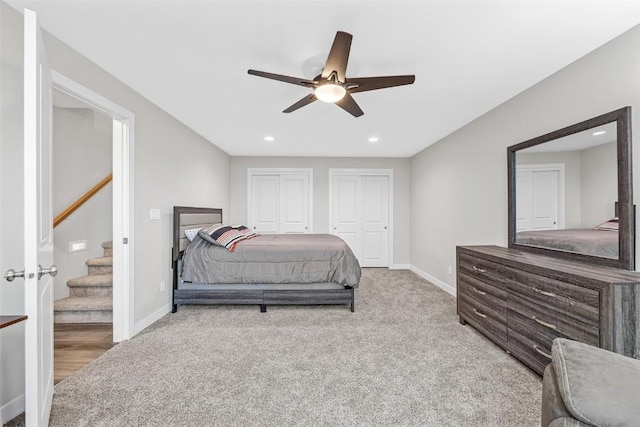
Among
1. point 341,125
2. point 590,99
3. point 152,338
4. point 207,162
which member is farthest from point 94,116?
point 590,99

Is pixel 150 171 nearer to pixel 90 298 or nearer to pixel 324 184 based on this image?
pixel 90 298

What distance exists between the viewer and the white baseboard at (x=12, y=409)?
1543mm

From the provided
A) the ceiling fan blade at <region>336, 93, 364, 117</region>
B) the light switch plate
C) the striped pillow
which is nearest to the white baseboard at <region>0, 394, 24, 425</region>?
the striped pillow

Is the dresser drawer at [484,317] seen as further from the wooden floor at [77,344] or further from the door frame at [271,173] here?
the door frame at [271,173]

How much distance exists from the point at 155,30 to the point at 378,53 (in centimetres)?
151

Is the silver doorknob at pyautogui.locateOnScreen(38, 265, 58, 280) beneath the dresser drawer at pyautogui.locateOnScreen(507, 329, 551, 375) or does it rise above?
above

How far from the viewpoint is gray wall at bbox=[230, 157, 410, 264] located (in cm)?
573

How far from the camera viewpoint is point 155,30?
5.82 feet

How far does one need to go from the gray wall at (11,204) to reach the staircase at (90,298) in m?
1.28

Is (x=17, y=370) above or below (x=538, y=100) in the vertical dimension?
below

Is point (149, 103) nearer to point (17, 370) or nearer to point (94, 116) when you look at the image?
point (94, 116)

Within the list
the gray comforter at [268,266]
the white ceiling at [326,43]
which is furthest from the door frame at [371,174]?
the white ceiling at [326,43]

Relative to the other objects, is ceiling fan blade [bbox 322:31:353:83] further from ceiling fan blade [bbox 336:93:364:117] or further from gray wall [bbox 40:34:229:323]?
gray wall [bbox 40:34:229:323]

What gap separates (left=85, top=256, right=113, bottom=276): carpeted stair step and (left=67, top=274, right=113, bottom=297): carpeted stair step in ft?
0.73
